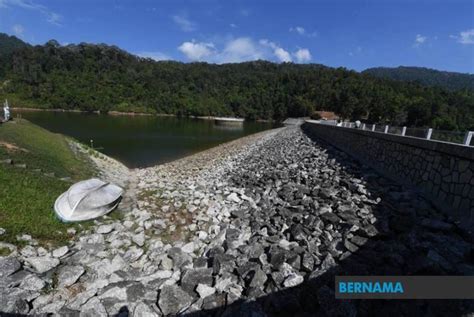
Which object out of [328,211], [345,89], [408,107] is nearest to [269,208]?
[328,211]

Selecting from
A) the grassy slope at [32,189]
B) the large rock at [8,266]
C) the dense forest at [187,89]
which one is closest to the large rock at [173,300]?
the large rock at [8,266]

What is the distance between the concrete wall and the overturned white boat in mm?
8647

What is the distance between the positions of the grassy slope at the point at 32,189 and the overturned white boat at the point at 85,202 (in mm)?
256

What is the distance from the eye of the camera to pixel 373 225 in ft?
19.4

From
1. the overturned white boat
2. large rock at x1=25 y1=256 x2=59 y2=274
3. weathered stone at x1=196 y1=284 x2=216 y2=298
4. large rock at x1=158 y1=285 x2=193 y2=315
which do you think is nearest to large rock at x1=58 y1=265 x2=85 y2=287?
large rock at x1=25 y1=256 x2=59 y2=274

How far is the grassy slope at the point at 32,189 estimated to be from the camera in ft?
19.9

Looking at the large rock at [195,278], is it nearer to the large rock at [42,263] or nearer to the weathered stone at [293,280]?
the weathered stone at [293,280]

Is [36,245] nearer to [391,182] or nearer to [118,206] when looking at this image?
[118,206]

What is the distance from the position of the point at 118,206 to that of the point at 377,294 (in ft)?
24.0

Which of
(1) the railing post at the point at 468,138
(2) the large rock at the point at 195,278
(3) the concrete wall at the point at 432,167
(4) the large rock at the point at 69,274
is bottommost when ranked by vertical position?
(4) the large rock at the point at 69,274

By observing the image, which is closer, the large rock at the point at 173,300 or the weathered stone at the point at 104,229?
the large rock at the point at 173,300

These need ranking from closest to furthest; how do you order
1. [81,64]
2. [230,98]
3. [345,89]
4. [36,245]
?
[36,245] → [345,89] → [230,98] → [81,64]

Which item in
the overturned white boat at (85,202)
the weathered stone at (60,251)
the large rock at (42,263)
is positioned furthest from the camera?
the overturned white boat at (85,202)

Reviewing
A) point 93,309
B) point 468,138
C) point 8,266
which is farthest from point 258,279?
point 468,138
